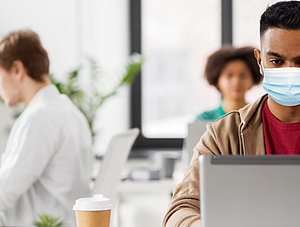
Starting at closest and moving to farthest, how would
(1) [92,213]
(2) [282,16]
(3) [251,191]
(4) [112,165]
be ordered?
(3) [251,191], (1) [92,213], (2) [282,16], (4) [112,165]

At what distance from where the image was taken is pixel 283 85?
150cm

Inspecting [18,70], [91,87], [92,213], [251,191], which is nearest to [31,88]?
[18,70]

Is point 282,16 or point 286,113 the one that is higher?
point 282,16

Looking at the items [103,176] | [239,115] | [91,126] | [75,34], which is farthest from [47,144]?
[75,34]

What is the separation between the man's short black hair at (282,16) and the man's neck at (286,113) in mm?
206

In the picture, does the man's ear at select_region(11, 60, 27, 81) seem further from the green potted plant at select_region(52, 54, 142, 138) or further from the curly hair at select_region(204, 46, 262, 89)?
the green potted plant at select_region(52, 54, 142, 138)

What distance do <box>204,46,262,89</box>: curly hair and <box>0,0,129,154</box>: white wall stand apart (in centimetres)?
137

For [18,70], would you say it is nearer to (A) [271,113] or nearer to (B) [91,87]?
(A) [271,113]

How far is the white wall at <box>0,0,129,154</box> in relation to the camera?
4.23 m

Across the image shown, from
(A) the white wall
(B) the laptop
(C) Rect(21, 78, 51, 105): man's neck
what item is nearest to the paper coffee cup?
(B) the laptop

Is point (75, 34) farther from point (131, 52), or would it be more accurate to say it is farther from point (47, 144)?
point (47, 144)

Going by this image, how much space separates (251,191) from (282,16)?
0.65 meters

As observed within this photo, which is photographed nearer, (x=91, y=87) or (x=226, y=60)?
(x=226, y=60)

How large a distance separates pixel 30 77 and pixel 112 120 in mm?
2340
